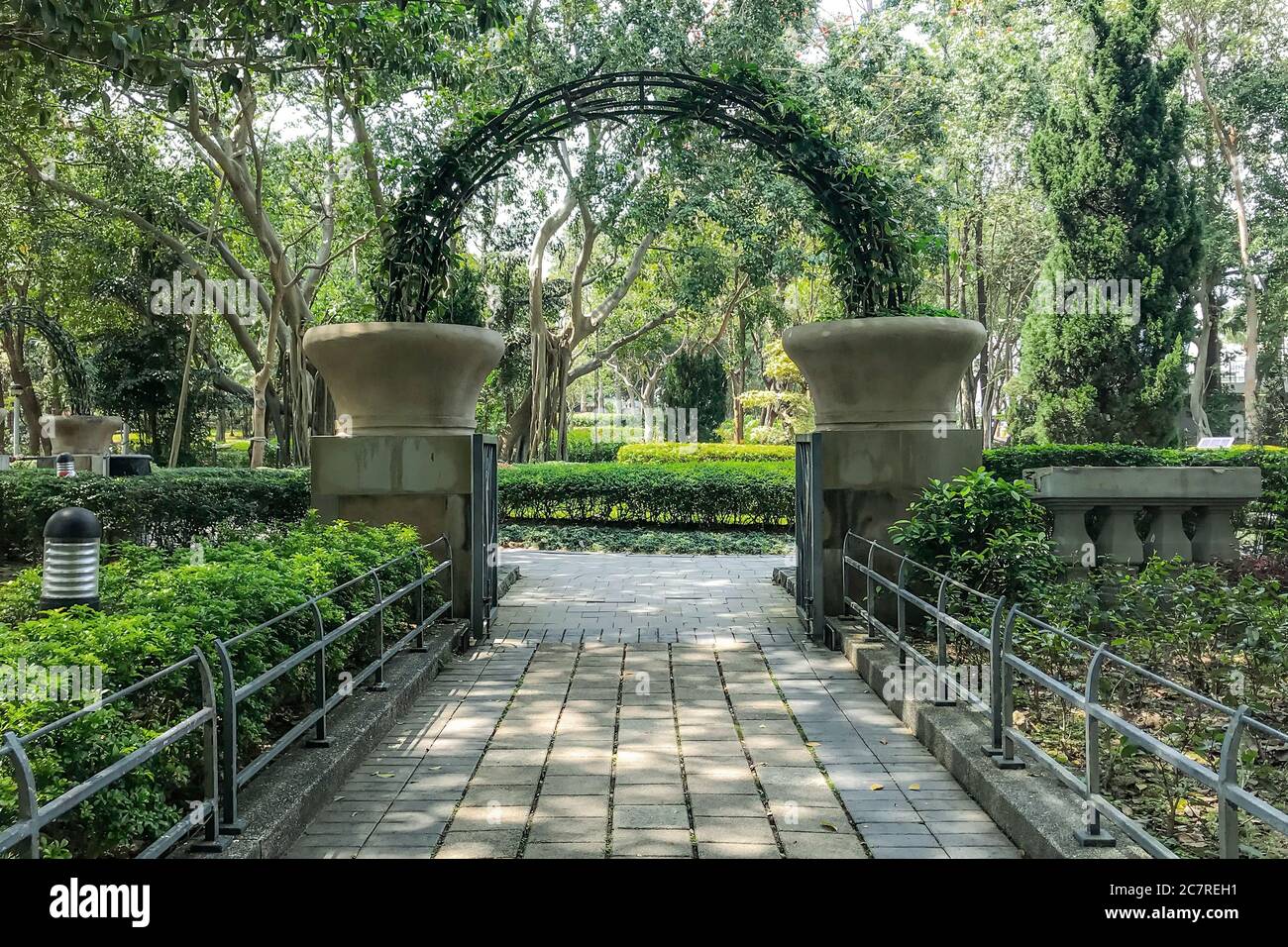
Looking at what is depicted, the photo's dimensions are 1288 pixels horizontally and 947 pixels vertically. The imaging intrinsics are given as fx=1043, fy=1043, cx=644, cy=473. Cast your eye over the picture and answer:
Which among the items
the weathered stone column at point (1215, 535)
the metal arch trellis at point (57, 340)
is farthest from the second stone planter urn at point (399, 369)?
the metal arch trellis at point (57, 340)

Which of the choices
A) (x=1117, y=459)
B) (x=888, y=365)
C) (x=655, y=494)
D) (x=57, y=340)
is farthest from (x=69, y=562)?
(x=57, y=340)

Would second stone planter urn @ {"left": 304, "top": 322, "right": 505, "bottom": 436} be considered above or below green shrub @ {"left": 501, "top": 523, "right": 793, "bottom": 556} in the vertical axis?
above

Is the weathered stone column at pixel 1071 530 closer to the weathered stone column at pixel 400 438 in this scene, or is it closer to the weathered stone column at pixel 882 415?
the weathered stone column at pixel 882 415

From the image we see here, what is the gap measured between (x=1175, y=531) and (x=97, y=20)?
8.37 metres

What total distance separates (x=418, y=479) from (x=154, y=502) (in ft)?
16.3

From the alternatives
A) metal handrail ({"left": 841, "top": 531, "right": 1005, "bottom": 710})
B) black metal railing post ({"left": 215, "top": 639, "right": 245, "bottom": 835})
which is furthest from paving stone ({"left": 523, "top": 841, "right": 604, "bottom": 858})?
metal handrail ({"left": 841, "top": 531, "right": 1005, "bottom": 710})

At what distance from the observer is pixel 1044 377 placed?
21.1 meters

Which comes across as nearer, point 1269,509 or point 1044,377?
point 1269,509

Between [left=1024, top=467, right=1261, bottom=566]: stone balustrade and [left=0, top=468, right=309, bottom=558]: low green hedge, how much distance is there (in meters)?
8.91

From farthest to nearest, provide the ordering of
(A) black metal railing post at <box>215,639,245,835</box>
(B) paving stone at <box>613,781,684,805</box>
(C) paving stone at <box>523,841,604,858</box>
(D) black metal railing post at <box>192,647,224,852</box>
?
(B) paving stone at <box>613,781,684,805</box> < (C) paving stone at <box>523,841,604,858</box> < (A) black metal railing post at <box>215,639,245,835</box> < (D) black metal railing post at <box>192,647,224,852</box>

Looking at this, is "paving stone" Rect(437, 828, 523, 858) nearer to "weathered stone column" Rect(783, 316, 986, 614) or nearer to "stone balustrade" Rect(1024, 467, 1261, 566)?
"weathered stone column" Rect(783, 316, 986, 614)

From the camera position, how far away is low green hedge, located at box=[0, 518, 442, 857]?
3.00m

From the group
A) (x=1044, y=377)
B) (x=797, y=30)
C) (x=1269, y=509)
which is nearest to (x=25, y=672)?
(x=1269, y=509)
